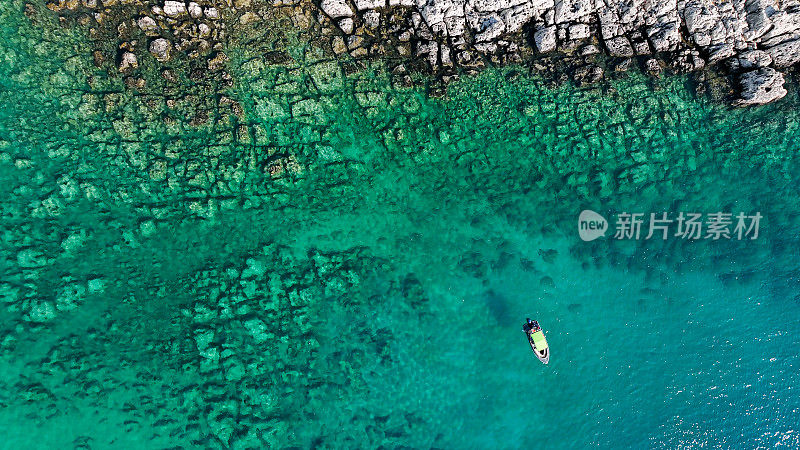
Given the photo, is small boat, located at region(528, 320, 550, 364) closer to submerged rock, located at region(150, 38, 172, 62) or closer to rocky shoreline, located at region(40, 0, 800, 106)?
rocky shoreline, located at region(40, 0, 800, 106)

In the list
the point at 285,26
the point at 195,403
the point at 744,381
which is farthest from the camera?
the point at 285,26

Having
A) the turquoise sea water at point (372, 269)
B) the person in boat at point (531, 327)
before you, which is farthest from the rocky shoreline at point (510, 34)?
the person in boat at point (531, 327)

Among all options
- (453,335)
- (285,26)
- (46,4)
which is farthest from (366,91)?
(46,4)

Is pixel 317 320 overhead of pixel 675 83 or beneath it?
beneath

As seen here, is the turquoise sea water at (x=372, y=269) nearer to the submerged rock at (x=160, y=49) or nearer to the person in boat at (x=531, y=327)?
the person in boat at (x=531, y=327)

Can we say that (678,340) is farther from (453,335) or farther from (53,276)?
(53,276)

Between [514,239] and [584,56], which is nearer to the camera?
[514,239]

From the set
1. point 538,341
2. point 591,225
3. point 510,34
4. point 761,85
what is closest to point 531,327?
point 538,341
